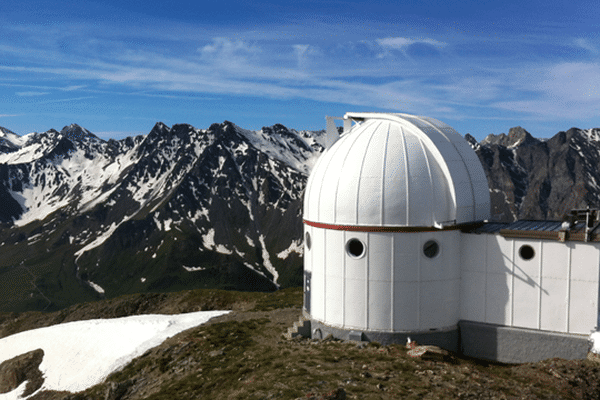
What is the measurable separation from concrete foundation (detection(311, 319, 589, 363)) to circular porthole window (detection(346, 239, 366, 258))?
4.25 m

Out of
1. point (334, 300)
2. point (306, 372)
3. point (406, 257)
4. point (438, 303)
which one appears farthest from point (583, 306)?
point (306, 372)

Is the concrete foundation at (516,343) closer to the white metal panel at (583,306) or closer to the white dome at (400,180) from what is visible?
the white metal panel at (583,306)

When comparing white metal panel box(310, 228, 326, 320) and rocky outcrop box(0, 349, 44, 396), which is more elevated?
white metal panel box(310, 228, 326, 320)

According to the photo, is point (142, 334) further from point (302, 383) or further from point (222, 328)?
point (302, 383)

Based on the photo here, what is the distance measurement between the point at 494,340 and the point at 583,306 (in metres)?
4.79

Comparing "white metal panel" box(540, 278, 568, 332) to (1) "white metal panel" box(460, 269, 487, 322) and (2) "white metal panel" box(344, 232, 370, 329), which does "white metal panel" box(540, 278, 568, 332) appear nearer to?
(1) "white metal panel" box(460, 269, 487, 322)

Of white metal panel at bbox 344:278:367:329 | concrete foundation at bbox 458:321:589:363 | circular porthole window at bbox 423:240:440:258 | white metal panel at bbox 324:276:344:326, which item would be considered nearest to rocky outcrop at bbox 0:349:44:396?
white metal panel at bbox 324:276:344:326

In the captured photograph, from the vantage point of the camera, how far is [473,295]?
90.0 feet

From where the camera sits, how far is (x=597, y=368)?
2366 centimetres

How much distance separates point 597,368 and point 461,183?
11.1m

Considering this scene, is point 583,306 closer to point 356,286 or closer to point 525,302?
point 525,302

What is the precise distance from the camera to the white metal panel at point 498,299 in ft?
87.5

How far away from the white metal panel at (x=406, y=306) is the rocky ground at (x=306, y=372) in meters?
1.19

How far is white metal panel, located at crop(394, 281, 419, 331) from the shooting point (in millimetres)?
26547
